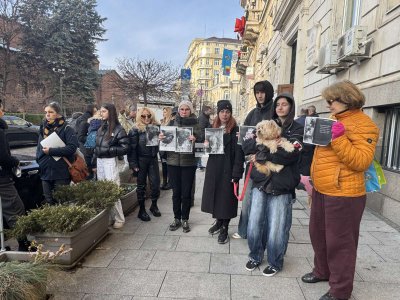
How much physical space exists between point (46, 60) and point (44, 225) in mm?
34216

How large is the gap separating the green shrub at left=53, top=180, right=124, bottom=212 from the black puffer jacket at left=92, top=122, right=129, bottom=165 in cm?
55

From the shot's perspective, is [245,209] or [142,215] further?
[142,215]

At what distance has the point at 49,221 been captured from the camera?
345 centimetres

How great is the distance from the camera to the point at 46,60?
32.4m

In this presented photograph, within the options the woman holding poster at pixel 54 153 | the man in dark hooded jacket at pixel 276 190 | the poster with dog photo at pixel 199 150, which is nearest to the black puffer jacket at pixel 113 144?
the woman holding poster at pixel 54 153

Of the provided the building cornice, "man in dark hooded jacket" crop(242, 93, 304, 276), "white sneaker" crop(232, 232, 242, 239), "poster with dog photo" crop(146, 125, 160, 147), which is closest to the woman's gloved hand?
"man in dark hooded jacket" crop(242, 93, 304, 276)

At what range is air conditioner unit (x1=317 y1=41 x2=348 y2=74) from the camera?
7.29 metres

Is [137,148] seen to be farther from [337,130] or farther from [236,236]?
[337,130]

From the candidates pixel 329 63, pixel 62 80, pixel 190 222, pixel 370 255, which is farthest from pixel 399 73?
pixel 62 80

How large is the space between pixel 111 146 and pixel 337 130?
337cm

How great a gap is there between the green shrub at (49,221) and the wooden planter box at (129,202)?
5.72 feet

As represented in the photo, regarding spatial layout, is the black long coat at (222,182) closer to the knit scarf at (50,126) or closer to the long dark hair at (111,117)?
the long dark hair at (111,117)

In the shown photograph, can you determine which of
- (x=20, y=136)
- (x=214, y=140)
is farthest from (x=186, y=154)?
(x=20, y=136)

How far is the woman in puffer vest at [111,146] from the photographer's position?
4723 millimetres
